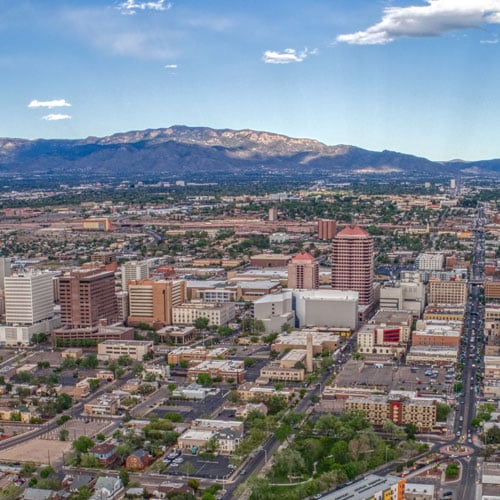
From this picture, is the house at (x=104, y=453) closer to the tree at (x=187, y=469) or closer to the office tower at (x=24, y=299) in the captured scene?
the tree at (x=187, y=469)

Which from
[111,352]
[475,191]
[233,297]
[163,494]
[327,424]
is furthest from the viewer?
[475,191]

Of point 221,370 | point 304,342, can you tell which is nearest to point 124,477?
point 221,370

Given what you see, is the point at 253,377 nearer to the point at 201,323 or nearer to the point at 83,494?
the point at 201,323

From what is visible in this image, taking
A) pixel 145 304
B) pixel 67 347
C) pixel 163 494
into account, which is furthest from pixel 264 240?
pixel 163 494

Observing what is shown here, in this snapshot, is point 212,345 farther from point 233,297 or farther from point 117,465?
point 117,465

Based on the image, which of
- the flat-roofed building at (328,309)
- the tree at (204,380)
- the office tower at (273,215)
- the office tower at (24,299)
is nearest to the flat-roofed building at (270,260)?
the flat-roofed building at (328,309)

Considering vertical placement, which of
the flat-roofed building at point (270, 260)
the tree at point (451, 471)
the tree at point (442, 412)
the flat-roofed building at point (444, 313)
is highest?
the flat-roofed building at point (270, 260)
